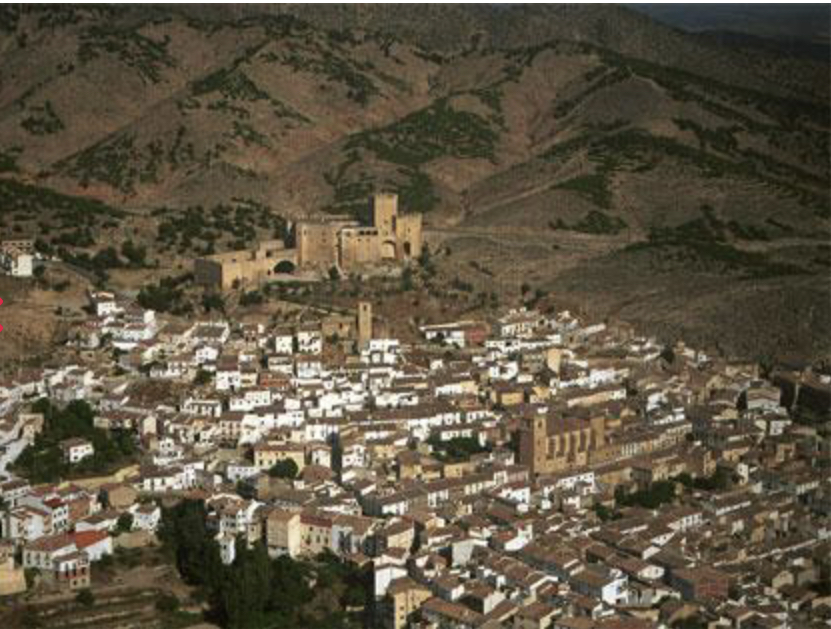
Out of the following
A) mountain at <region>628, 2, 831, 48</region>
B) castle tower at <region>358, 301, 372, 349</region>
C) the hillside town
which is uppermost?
mountain at <region>628, 2, 831, 48</region>

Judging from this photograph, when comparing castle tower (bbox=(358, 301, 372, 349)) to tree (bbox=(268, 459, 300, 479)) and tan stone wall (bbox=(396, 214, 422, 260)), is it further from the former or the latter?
tree (bbox=(268, 459, 300, 479))

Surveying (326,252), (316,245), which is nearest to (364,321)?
(326,252)

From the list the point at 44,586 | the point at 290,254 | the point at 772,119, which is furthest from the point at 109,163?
the point at 44,586

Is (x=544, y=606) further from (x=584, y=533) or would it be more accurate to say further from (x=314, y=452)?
(x=314, y=452)

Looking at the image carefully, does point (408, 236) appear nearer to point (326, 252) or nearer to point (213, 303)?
point (326, 252)

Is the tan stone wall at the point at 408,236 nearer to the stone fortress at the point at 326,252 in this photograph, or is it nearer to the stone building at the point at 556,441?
the stone fortress at the point at 326,252

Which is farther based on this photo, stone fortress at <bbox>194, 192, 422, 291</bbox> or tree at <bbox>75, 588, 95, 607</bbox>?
stone fortress at <bbox>194, 192, 422, 291</bbox>

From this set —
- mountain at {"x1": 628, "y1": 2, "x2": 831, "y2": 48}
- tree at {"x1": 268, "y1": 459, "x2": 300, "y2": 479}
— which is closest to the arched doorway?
tree at {"x1": 268, "y1": 459, "x2": 300, "y2": 479}
